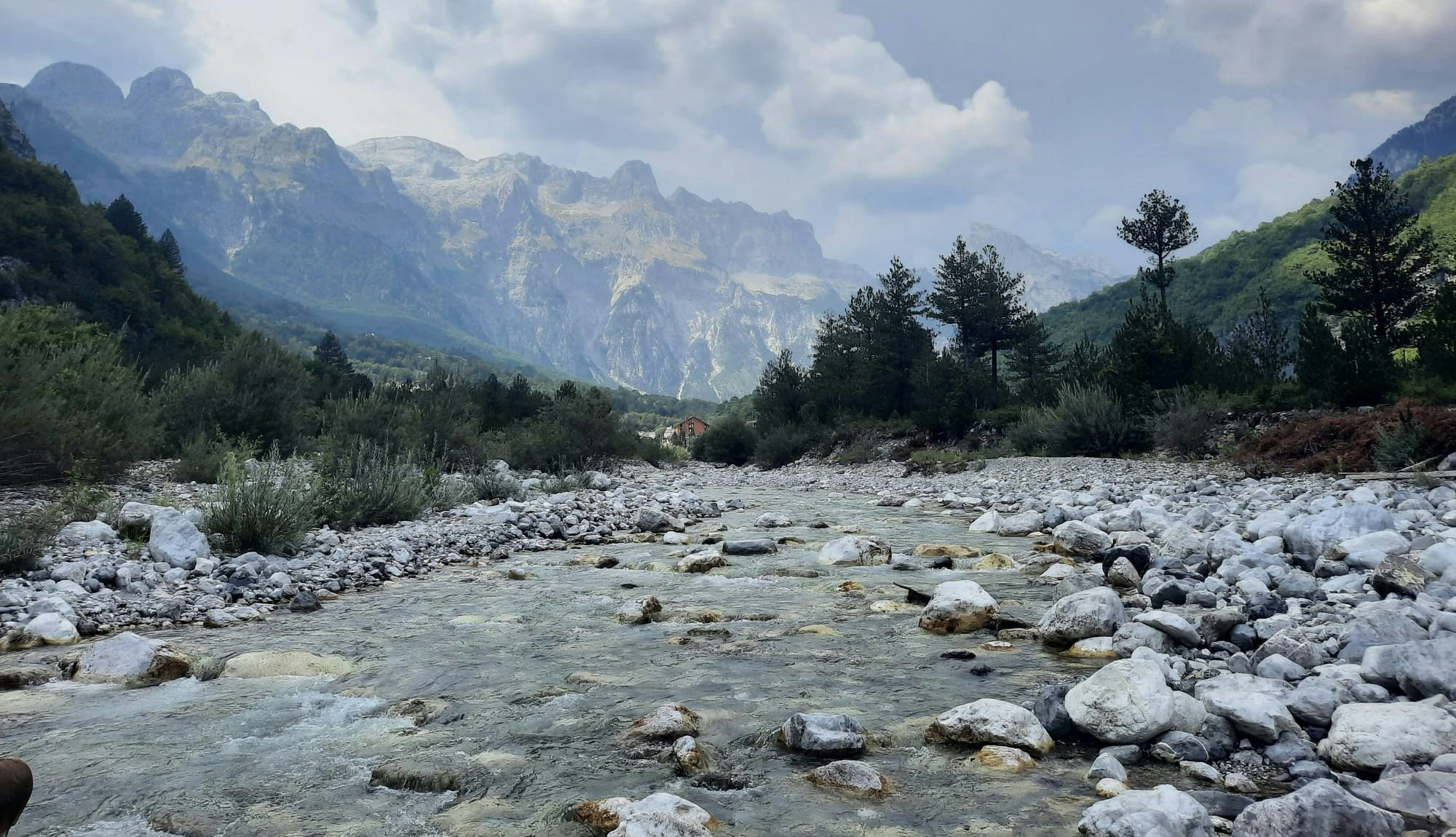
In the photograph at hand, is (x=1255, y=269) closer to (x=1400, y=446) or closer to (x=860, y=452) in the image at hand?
(x=860, y=452)

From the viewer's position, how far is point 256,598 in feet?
21.9

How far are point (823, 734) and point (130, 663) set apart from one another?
4261 millimetres

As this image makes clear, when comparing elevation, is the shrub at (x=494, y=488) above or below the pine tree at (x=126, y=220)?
Answer: below

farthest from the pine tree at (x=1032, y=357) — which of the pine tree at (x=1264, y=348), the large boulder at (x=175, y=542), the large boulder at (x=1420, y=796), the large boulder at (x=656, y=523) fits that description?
the large boulder at (x=1420, y=796)

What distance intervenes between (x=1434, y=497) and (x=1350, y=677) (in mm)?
6535

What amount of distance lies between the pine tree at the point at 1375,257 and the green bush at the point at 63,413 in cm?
3398

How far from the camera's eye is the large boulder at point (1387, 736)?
2799mm

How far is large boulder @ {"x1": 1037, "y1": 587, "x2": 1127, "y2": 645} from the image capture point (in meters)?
4.98

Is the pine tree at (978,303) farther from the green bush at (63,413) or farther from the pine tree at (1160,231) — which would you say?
the green bush at (63,413)

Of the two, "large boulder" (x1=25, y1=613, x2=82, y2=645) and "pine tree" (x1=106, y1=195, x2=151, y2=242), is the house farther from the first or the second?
"large boulder" (x1=25, y1=613, x2=82, y2=645)

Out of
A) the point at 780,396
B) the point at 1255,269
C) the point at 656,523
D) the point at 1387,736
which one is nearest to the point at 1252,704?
the point at 1387,736

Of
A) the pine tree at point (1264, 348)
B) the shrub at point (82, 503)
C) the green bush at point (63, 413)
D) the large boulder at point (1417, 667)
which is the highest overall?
the pine tree at point (1264, 348)

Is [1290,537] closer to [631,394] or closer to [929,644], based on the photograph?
[929,644]

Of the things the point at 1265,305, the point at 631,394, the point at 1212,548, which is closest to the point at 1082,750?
the point at 1212,548
